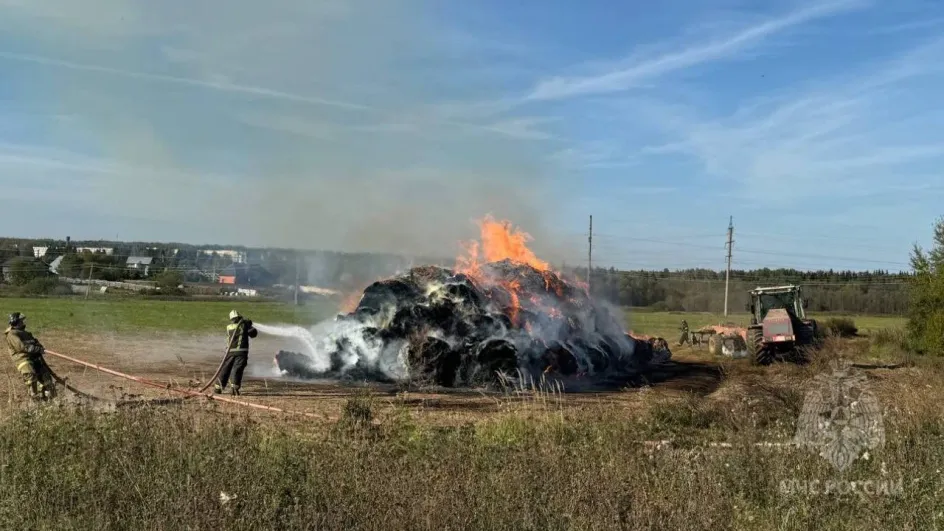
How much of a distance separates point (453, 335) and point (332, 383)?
11.4 feet

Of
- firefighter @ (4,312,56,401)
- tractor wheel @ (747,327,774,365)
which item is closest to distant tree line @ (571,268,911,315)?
tractor wheel @ (747,327,774,365)

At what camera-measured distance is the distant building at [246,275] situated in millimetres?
40219

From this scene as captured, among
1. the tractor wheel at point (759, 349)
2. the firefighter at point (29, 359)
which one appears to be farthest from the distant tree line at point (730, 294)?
the firefighter at point (29, 359)

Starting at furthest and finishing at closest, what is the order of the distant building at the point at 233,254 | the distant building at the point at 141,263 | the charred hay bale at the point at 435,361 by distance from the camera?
1. the distant building at the point at 141,263
2. the distant building at the point at 233,254
3. the charred hay bale at the point at 435,361

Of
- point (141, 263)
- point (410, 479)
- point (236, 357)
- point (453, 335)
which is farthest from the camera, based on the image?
point (141, 263)

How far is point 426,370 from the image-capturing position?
18.7m

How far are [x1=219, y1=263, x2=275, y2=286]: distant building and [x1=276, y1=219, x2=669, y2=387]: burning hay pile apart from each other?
20.8 m

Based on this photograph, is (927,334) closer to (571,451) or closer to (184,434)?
(571,451)

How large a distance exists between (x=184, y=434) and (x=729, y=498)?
202 inches

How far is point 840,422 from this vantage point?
8.83 metres

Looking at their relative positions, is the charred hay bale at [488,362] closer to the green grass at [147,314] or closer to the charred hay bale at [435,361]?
the charred hay bale at [435,361]

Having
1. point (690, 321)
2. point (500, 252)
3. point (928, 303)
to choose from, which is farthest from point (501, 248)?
point (690, 321)

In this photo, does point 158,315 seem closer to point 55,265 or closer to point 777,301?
point 55,265

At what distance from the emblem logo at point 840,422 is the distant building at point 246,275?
3283cm
